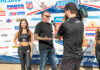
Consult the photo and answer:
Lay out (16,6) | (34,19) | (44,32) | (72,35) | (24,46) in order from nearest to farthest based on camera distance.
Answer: (72,35) → (44,32) → (24,46) → (34,19) → (16,6)

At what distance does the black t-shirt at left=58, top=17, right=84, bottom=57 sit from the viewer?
9.23ft

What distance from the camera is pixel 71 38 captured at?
2840 millimetres

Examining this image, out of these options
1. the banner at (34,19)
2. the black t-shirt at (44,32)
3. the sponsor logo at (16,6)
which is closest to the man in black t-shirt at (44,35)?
the black t-shirt at (44,32)

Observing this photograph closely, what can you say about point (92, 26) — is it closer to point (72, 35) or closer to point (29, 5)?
point (29, 5)

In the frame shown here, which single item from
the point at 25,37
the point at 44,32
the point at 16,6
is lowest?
the point at 25,37

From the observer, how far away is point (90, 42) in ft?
16.4

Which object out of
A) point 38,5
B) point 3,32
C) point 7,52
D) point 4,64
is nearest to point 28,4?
point 38,5

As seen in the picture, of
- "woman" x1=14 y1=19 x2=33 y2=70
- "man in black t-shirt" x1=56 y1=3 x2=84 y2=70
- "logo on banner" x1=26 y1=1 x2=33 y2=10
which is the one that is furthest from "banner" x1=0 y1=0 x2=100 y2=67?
"man in black t-shirt" x1=56 y1=3 x2=84 y2=70

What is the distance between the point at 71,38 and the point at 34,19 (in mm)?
2750

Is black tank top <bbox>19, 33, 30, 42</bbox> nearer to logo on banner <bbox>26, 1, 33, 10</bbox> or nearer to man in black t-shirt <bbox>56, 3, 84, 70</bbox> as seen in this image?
logo on banner <bbox>26, 1, 33, 10</bbox>

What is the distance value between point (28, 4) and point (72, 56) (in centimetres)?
307

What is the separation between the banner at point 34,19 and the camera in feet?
16.2

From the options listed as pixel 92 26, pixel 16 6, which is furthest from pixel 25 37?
pixel 92 26

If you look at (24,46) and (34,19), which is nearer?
(24,46)
